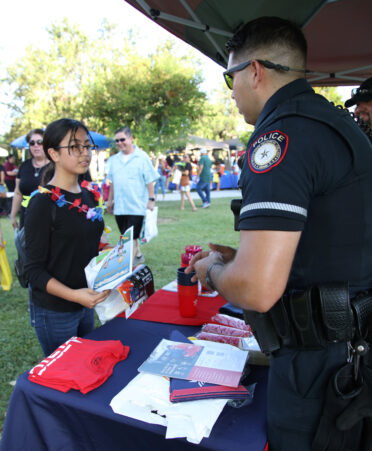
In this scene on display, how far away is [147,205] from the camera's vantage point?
5.07 m

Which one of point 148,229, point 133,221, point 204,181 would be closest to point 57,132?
point 148,229

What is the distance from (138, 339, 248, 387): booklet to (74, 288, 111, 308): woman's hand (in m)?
0.40

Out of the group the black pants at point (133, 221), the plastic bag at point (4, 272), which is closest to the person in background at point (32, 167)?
the plastic bag at point (4, 272)

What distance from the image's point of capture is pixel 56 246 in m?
1.77

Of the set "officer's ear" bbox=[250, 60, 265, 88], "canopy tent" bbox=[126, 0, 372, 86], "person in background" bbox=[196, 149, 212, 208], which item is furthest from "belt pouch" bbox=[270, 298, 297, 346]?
"person in background" bbox=[196, 149, 212, 208]

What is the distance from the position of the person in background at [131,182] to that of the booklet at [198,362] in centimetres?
352

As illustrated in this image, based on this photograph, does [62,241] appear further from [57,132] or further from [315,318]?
[315,318]

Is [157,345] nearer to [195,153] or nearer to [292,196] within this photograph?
[292,196]

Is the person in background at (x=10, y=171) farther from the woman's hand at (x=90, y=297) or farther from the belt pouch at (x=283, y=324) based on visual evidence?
the belt pouch at (x=283, y=324)

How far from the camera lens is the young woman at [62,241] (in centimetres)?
170

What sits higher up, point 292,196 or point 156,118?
point 156,118

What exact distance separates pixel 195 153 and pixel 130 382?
74.7ft

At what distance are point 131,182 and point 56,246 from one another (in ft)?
10.5

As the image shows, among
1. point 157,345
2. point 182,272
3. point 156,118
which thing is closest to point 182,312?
point 182,272
